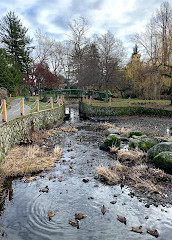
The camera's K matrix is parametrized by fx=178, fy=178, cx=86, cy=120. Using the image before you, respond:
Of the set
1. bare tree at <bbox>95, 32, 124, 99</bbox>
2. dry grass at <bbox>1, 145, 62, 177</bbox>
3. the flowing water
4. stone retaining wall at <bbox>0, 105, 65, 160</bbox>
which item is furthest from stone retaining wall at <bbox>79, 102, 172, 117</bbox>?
the flowing water

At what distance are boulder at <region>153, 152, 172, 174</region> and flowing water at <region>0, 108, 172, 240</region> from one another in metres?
1.89

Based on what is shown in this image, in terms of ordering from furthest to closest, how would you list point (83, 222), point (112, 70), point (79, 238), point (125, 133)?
1. point (112, 70)
2. point (125, 133)
3. point (83, 222)
4. point (79, 238)

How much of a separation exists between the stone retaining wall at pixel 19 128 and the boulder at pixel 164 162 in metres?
5.48

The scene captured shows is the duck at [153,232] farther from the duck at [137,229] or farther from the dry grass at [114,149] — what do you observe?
the dry grass at [114,149]

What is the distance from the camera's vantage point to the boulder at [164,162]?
5.93m

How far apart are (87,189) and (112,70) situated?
22.1 m

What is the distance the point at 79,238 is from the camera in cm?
333

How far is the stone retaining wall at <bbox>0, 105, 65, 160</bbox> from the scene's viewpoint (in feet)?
22.2

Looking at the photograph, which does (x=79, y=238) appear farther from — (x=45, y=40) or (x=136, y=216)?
(x=45, y=40)

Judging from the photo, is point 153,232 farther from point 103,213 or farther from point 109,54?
point 109,54

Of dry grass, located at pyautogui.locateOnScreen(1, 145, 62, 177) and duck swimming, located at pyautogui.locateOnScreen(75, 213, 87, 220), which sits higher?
dry grass, located at pyautogui.locateOnScreen(1, 145, 62, 177)

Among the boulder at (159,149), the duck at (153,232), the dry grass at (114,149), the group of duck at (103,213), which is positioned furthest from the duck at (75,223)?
the dry grass at (114,149)

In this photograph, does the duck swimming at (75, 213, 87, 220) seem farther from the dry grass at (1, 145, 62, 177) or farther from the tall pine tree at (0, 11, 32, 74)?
the tall pine tree at (0, 11, 32, 74)

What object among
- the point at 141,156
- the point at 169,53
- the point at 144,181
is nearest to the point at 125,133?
the point at 141,156
